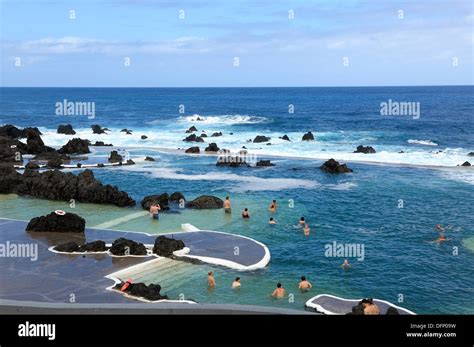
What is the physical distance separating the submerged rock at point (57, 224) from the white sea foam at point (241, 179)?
15.6m

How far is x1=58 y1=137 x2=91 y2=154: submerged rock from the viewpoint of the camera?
6122cm

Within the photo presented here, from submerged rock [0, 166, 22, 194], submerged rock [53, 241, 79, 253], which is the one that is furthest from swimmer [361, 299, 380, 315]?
submerged rock [0, 166, 22, 194]

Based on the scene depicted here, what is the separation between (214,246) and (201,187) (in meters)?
17.1

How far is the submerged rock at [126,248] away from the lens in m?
24.1

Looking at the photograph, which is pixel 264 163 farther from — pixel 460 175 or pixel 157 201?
pixel 157 201

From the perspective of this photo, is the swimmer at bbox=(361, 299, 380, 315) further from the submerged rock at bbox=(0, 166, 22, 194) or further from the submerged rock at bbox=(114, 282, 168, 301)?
the submerged rock at bbox=(0, 166, 22, 194)

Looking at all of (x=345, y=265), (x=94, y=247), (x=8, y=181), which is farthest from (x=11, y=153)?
(x=345, y=265)

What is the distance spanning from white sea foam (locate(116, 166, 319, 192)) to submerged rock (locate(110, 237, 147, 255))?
1763 cm

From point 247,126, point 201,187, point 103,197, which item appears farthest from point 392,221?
point 247,126

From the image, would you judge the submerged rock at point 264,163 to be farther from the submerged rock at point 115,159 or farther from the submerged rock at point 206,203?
the submerged rock at point 206,203

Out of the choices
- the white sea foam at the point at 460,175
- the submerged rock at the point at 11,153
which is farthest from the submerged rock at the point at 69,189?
the white sea foam at the point at 460,175

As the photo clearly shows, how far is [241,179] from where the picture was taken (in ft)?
152

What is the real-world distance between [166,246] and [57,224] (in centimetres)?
743
